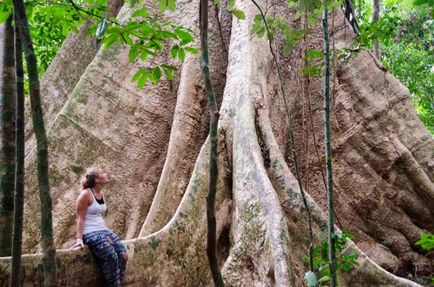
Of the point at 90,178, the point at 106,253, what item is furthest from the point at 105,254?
the point at 90,178

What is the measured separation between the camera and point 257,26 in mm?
3182

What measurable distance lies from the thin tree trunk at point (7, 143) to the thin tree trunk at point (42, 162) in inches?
54.9

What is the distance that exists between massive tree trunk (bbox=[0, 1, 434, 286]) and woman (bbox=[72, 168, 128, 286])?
0.10 m

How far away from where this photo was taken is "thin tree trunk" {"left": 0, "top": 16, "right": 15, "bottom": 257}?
10.3 ft

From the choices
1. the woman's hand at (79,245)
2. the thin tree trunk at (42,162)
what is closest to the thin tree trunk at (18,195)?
the thin tree trunk at (42,162)

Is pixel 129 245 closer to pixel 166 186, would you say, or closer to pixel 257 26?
pixel 166 186

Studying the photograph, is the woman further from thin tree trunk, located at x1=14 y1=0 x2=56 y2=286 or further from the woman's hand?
thin tree trunk, located at x1=14 y1=0 x2=56 y2=286

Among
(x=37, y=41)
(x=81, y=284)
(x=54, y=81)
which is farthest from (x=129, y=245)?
(x=37, y=41)

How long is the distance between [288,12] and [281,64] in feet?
2.89

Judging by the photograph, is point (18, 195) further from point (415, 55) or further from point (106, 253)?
point (415, 55)

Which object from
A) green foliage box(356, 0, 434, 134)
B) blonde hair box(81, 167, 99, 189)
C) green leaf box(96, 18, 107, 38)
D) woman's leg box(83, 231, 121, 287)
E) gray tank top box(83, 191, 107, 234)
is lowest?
woman's leg box(83, 231, 121, 287)

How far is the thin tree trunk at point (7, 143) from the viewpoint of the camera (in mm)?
3135

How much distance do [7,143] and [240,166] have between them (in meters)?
1.87

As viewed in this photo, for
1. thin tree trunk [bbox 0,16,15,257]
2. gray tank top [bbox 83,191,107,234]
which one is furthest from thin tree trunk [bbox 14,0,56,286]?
gray tank top [bbox 83,191,107,234]
